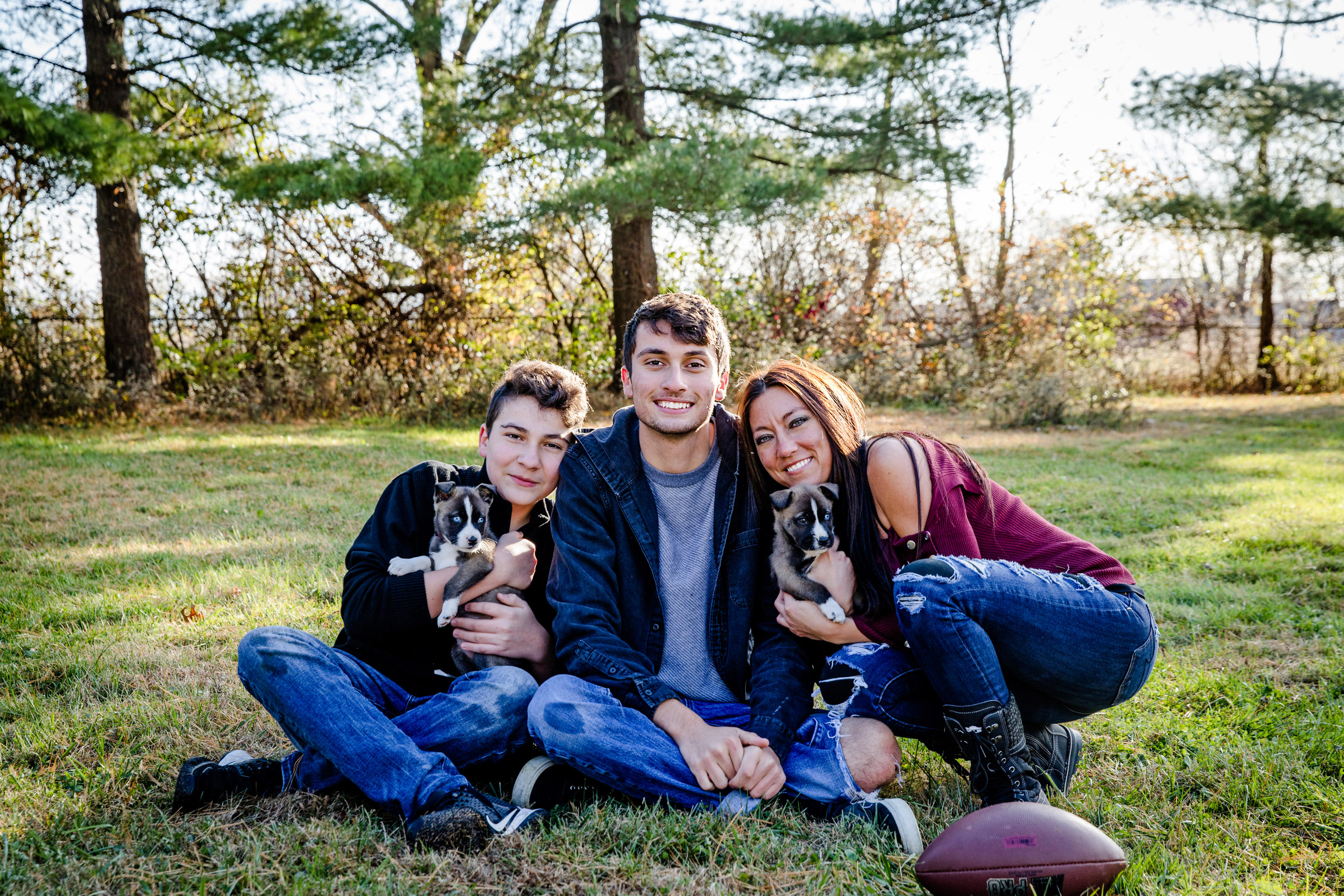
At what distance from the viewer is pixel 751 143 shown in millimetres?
10375

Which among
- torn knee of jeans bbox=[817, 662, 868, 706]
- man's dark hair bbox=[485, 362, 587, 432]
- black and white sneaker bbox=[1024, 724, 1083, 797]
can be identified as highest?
man's dark hair bbox=[485, 362, 587, 432]

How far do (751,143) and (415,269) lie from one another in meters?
5.30

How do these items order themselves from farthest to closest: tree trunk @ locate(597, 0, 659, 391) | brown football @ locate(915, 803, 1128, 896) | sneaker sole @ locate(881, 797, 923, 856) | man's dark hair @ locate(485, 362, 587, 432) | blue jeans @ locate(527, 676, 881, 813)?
tree trunk @ locate(597, 0, 659, 391), man's dark hair @ locate(485, 362, 587, 432), blue jeans @ locate(527, 676, 881, 813), sneaker sole @ locate(881, 797, 923, 856), brown football @ locate(915, 803, 1128, 896)

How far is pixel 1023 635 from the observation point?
247 centimetres

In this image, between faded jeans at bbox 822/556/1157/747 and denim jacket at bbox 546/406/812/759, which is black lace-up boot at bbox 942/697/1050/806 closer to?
faded jeans at bbox 822/556/1157/747

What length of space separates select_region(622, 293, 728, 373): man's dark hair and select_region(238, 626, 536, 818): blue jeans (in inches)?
47.4

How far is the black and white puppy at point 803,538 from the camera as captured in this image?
289 cm

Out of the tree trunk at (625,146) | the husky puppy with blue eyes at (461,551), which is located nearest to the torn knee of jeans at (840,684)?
the husky puppy with blue eyes at (461,551)

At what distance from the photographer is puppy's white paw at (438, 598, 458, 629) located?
291cm

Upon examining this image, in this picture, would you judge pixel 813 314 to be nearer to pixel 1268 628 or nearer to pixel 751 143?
pixel 751 143

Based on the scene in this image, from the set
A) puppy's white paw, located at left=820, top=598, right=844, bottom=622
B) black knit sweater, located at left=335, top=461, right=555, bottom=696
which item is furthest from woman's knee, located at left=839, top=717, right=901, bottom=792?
black knit sweater, located at left=335, top=461, right=555, bottom=696

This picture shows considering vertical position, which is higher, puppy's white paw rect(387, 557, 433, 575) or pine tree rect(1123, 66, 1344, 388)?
pine tree rect(1123, 66, 1344, 388)

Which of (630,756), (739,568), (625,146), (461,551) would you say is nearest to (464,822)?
(630,756)

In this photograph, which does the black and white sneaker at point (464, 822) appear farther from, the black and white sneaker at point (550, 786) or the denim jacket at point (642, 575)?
the denim jacket at point (642, 575)
